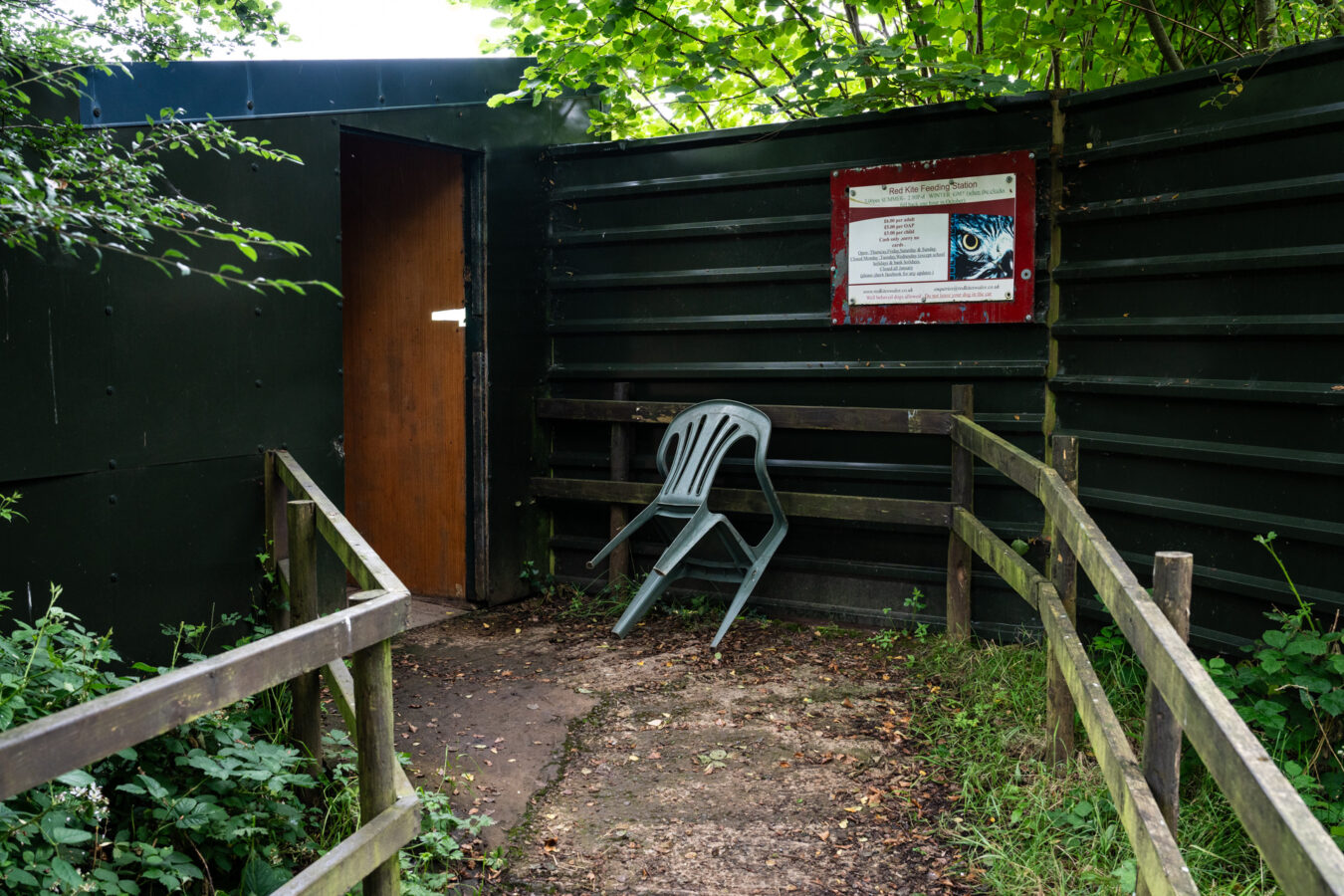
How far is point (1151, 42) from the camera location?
580cm

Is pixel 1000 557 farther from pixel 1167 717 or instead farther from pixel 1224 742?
pixel 1224 742

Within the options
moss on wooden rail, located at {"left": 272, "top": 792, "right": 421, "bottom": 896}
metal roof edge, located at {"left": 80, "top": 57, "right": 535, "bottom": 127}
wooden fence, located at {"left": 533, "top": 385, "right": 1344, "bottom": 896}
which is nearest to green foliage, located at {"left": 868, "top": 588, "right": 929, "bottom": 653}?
wooden fence, located at {"left": 533, "top": 385, "right": 1344, "bottom": 896}

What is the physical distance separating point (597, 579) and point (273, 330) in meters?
2.47

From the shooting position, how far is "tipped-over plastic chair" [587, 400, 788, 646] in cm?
514

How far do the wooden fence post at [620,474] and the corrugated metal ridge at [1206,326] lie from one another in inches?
94.1

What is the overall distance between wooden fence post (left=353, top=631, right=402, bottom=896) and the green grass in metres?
1.69

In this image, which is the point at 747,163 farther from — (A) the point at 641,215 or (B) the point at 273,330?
(B) the point at 273,330

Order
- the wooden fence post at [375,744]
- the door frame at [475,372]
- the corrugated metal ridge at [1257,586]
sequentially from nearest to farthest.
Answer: the wooden fence post at [375,744]
the corrugated metal ridge at [1257,586]
the door frame at [475,372]

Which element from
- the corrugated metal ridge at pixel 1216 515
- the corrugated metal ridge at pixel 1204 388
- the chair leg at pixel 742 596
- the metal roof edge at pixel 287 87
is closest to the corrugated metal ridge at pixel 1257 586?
the corrugated metal ridge at pixel 1216 515

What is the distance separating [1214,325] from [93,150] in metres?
3.96

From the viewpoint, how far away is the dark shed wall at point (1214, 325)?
3717 millimetres

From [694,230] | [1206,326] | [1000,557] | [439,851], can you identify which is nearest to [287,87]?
[694,230]

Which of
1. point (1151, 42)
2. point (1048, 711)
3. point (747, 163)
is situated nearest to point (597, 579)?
point (747, 163)

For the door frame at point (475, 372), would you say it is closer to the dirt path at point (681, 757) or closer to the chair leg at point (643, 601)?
the dirt path at point (681, 757)
